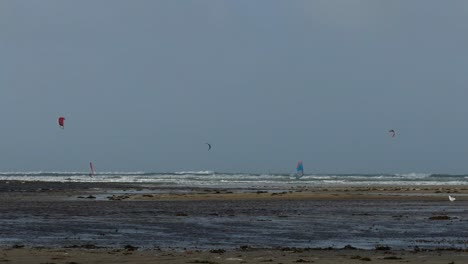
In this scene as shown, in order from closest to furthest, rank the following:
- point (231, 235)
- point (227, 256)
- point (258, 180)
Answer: point (227, 256) < point (231, 235) < point (258, 180)

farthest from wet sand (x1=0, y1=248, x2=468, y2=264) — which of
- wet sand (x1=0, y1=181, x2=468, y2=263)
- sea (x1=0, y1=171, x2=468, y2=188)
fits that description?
sea (x1=0, y1=171, x2=468, y2=188)

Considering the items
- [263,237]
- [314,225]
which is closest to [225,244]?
[263,237]

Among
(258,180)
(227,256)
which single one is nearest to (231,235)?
(227,256)

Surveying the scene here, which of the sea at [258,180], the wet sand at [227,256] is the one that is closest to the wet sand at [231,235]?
the wet sand at [227,256]

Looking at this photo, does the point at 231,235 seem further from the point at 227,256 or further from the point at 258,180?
the point at 258,180

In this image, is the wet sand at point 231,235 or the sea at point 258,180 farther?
the sea at point 258,180

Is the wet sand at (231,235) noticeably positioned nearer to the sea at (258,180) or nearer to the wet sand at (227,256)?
the wet sand at (227,256)

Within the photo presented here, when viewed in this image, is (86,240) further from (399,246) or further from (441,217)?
(441,217)

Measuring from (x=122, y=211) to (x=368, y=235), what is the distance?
14.4 meters

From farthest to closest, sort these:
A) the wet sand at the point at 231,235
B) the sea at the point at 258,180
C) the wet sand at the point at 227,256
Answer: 1. the sea at the point at 258,180
2. the wet sand at the point at 231,235
3. the wet sand at the point at 227,256

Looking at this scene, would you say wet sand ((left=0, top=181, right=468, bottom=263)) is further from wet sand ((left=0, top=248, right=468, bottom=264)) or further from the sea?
the sea

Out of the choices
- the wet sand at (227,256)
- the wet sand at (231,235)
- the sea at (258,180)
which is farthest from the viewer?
the sea at (258,180)

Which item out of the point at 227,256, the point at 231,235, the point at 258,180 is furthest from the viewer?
the point at 258,180

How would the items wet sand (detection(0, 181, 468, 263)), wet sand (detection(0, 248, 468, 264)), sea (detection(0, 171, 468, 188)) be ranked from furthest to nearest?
sea (detection(0, 171, 468, 188))
wet sand (detection(0, 181, 468, 263))
wet sand (detection(0, 248, 468, 264))
